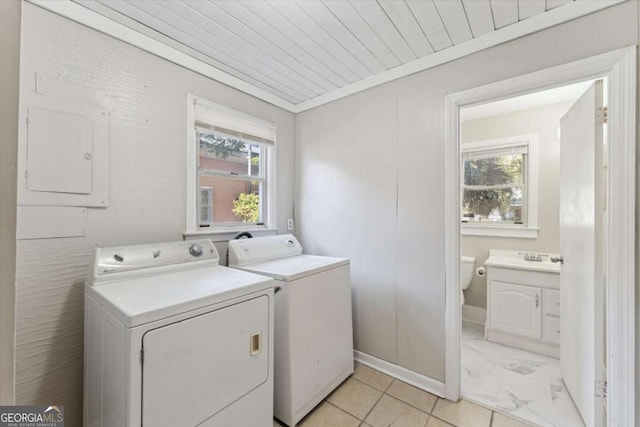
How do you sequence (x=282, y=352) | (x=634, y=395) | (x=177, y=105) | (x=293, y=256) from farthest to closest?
1. (x=293, y=256)
2. (x=177, y=105)
3. (x=282, y=352)
4. (x=634, y=395)

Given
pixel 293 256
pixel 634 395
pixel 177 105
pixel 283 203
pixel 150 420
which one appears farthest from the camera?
pixel 283 203

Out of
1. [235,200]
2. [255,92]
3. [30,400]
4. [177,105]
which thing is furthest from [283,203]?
[30,400]

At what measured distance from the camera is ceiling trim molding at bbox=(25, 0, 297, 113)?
4.56ft

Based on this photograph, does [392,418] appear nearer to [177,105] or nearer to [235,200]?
[235,200]

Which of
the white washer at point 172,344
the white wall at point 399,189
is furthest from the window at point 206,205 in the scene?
the white wall at point 399,189

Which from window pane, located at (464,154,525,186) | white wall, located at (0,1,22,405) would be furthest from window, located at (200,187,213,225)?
window pane, located at (464,154,525,186)

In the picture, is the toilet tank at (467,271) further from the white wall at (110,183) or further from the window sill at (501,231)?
the white wall at (110,183)

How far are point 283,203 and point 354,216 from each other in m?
0.76

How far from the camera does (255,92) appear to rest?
2.33 meters

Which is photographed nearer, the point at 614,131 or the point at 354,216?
the point at 614,131

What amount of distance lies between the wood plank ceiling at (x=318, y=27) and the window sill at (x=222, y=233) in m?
1.26

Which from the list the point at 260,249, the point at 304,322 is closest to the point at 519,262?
the point at 304,322

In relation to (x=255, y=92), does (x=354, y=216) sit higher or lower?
lower

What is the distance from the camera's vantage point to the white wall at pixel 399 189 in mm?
1679
